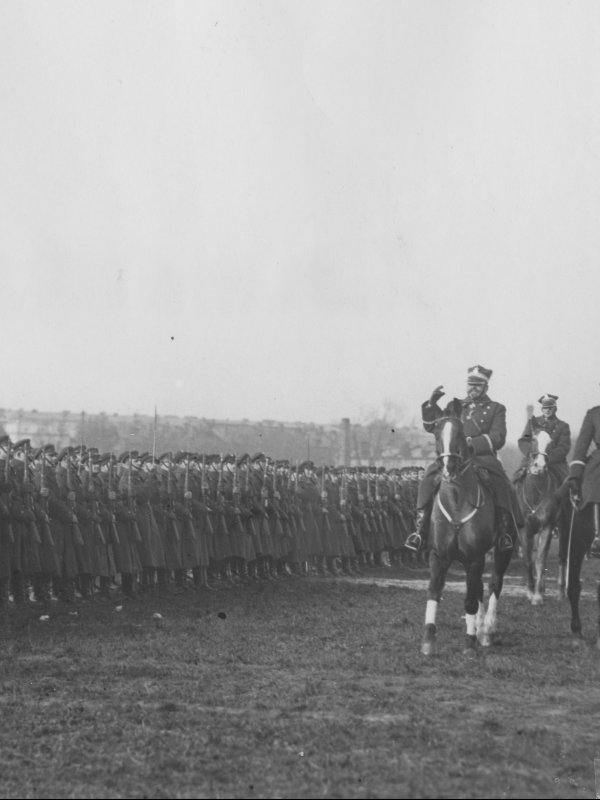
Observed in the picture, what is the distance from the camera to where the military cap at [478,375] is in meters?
10.9

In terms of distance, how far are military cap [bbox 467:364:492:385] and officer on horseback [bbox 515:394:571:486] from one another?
3012 millimetres

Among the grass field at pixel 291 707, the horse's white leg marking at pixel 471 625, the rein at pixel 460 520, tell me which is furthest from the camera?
the rein at pixel 460 520

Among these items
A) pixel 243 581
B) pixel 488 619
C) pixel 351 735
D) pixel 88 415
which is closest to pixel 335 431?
pixel 88 415

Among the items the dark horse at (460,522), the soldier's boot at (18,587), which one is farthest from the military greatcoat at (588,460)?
the soldier's boot at (18,587)

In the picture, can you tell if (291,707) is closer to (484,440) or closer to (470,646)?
(470,646)

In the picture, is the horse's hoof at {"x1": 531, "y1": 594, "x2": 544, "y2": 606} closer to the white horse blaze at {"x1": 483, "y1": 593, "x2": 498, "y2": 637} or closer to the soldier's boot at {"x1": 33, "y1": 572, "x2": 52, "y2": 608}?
the white horse blaze at {"x1": 483, "y1": 593, "x2": 498, "y2": 637}

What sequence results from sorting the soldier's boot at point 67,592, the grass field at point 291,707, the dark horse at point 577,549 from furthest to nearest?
the soldier's boot at point 67,592
the dark horse at point 577,549
the grass field at point 291,707

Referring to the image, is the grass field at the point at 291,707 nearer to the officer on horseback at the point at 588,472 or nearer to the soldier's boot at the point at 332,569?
the officer on horseback at the point at 588,472

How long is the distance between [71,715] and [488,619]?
4.96 m

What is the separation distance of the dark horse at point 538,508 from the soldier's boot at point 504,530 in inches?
128

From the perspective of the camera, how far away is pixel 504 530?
10.2 meters

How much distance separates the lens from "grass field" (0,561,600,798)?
5.24 metres

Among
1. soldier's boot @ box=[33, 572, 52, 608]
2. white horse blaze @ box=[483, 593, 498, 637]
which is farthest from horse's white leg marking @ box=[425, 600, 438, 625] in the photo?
soldier's boot @ box=[33, 572, 52, 608]

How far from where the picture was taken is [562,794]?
4.96m
